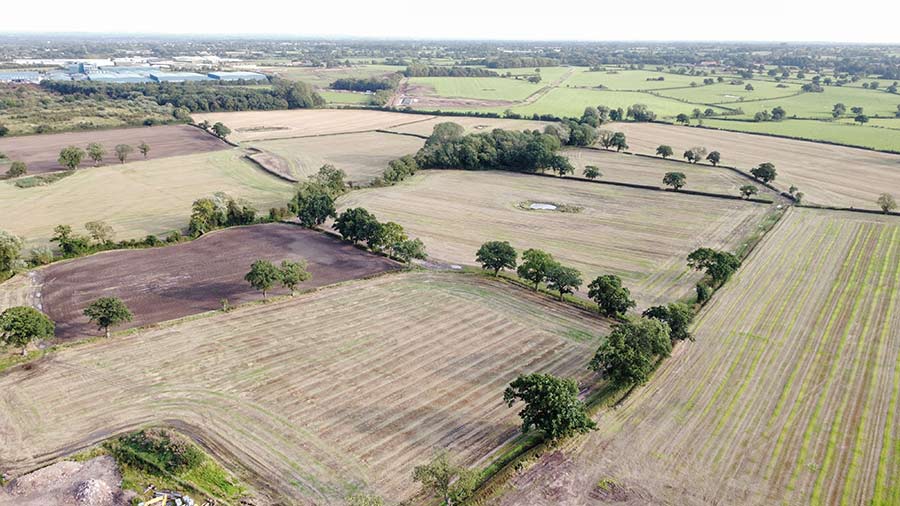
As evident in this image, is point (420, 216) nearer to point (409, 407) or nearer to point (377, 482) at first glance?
point (409, 407)

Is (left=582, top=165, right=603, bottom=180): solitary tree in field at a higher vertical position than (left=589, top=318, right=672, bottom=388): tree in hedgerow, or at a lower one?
higher

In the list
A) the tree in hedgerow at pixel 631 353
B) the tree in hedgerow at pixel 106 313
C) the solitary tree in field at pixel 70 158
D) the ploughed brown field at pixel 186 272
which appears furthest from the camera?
the solitary tree in field at pixel 70 158

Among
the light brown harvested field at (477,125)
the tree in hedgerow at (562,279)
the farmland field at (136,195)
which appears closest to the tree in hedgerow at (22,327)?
the farmland field at (136,195)

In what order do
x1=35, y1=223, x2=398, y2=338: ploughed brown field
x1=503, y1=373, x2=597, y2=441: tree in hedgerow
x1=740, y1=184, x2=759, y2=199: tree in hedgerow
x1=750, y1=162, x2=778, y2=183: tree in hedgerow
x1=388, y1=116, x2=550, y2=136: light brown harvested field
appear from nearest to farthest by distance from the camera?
x1=503, y1=373, x2=597, y2=441: tree in hedgerow, x1=35, y1=223, x2=398, y2=338: ploughed brown field, x1=740, y1=184, x2=759, y2=199: tree in hedgerow, x1=750, y1=162, x2=778, y2=183: tree in hedgerow, x1=388, y1=116, x2=550, y2=136: light brown harvested field

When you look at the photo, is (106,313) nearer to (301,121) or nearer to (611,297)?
(611,297)

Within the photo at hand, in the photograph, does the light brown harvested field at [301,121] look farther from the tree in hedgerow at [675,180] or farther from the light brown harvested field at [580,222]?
the tree in hedgerow at [675,180]

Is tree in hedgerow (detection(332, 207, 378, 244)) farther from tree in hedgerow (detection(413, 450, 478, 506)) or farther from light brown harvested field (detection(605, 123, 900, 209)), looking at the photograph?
light brown harvested field (detection(605, 123, 900, 209))

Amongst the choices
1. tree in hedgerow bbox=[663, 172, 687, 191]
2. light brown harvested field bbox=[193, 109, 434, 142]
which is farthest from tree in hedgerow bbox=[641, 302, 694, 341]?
light brown harvested field bbox=[193, 109, 434, 142]

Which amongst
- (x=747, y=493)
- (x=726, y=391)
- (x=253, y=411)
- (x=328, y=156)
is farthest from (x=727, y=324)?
(x=328, y=156)
